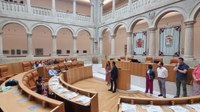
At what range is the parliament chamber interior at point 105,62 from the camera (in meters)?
3.08

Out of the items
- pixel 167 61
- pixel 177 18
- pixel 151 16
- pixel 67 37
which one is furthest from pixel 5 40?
pixel 177 18

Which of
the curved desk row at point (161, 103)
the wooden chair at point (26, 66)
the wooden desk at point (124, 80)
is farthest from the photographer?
the wooden chair at point (26, 66)

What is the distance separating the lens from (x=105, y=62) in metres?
12.6

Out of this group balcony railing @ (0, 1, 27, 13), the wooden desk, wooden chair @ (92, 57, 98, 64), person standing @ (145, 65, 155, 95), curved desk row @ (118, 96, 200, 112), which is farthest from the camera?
wooden chair @ (92, 57, 98, 64)

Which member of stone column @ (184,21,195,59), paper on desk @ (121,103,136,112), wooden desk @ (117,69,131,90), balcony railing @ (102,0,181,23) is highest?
balcony railing @ (102,0,181,23)

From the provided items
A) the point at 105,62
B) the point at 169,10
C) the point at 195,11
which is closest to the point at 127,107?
the point at 195,11

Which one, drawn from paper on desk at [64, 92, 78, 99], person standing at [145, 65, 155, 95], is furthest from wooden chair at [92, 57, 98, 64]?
paper on desk at [64, 92, 78, 99]

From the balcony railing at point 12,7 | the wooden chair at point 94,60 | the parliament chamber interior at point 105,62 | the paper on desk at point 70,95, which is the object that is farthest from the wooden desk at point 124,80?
the balcony railing at point 12,7

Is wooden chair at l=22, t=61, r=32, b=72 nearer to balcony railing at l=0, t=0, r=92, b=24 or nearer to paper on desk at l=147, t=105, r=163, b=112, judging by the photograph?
balcony railing at l=0, t=0, r=92, b=24

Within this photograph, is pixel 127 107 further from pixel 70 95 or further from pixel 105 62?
pixel 105 62

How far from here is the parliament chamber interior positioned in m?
3.08

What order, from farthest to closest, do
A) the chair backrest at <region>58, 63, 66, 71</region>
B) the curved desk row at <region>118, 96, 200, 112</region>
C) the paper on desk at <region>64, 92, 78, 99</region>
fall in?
the chair backrest at <region>58, 63, 66, 71</region> < the paper on desk at <region>64, 92, 78, 99</region> < the curved desk row at <region>118, 96, 200, 112</region>

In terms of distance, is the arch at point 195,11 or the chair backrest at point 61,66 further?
the chair backrest at point 61,66

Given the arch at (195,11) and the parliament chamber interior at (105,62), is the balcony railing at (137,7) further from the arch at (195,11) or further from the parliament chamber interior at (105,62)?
the arch at (195,11)
